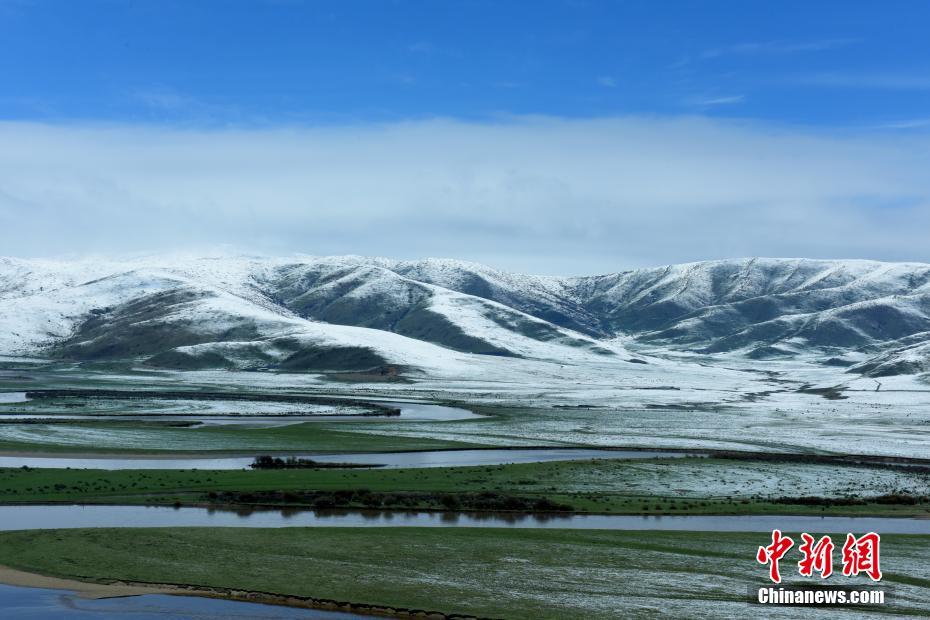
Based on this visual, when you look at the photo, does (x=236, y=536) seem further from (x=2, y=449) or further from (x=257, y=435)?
(x=257, y=435)

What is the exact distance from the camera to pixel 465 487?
215 feet

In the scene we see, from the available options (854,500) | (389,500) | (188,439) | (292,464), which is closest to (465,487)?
(389,500)

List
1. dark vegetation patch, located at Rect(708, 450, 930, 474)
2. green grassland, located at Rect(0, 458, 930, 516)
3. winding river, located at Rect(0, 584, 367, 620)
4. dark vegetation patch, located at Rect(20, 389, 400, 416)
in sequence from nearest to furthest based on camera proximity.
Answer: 1. winding river, located at Rect(0, 584, 367, 620)
2. green grassland, located at Rect(0, 458, 930, 516)
3. dark vegetation patch, located at Rect(708, 450, 930, 474)
4. dark vegetation patch, located at Rect(20, 389, 400, 416)

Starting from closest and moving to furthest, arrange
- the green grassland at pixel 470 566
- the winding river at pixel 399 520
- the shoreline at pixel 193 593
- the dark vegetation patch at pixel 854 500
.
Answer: the shoreline at pixel 193 593 → the green grassland at pixel 470 566 → the winding river at pixel 399 520 → the dark vegetation patch at pixel 854 500

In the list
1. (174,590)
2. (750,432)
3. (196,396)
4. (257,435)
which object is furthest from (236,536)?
(196,396)

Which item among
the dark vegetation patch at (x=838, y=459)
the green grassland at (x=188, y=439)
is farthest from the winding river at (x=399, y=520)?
the green grassland at (x=188, y=439)

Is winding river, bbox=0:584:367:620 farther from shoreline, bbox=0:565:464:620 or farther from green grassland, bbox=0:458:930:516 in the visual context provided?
green grassland, bbox=0:458:930:516

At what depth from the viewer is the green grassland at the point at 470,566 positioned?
36.4 metres

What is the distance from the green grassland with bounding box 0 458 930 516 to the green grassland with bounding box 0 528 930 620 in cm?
961

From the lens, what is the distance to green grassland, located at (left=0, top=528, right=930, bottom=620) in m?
36.4

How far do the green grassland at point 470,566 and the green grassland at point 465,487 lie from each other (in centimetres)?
961

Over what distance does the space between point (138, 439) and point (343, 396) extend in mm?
85997

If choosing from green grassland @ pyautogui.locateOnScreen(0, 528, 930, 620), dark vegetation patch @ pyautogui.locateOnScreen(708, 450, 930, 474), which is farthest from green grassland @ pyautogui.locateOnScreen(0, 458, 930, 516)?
green grassland @ pyautogui.locateOnScreen(0, 528, 930, 620)

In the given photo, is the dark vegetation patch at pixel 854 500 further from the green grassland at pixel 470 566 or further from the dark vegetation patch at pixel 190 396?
the dark vegetation patch at pixel 190 396
